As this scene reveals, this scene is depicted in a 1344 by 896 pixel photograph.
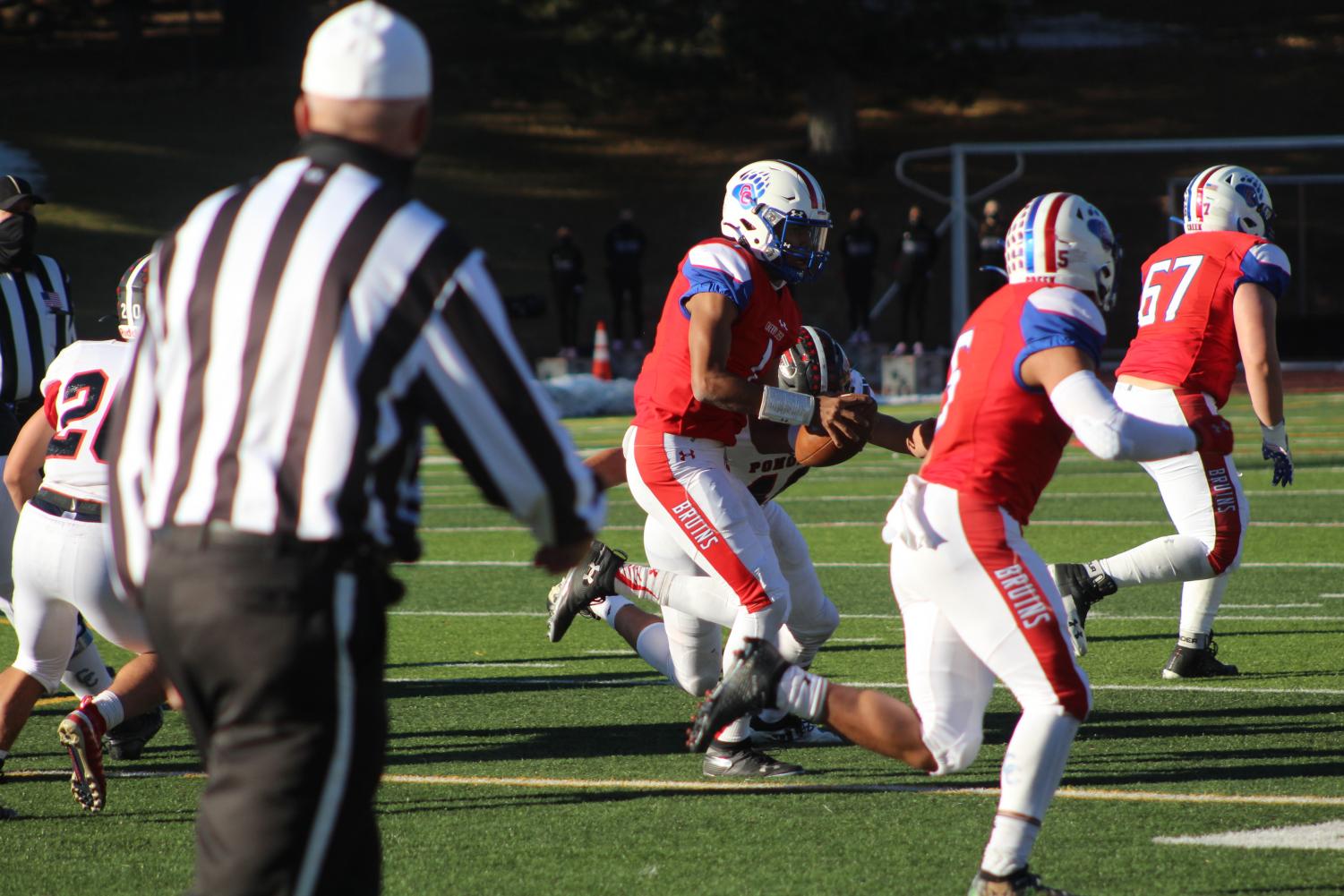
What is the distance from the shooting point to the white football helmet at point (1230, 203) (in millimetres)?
7312

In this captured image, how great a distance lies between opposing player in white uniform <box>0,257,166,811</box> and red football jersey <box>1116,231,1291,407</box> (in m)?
3.98

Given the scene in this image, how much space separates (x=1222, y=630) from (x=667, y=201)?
99.9 ft

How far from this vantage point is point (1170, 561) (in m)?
7.07

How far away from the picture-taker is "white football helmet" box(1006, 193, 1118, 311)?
14.7 feet

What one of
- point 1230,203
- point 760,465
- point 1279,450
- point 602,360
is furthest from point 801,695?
point 602,360

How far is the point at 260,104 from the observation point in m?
43.3

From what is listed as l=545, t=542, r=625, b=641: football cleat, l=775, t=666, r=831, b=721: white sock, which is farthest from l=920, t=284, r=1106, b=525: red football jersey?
l=545, t=542, r=625, b=641: football cleat

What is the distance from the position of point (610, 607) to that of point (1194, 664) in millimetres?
2407

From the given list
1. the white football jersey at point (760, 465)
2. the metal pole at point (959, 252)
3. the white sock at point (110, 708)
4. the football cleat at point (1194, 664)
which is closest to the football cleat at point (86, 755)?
the white sock at point (110, 708)

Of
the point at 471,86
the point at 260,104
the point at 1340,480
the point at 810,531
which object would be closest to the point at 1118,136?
the point at 471,86

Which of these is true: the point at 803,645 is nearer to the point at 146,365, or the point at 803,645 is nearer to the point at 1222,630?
the point at 1222,630

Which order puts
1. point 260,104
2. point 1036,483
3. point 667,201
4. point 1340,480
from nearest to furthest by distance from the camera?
point 1036,483, point 1340,480, point 667,201, point 260,104

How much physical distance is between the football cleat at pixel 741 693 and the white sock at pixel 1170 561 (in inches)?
116

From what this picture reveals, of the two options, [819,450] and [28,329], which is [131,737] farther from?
[819,450]
